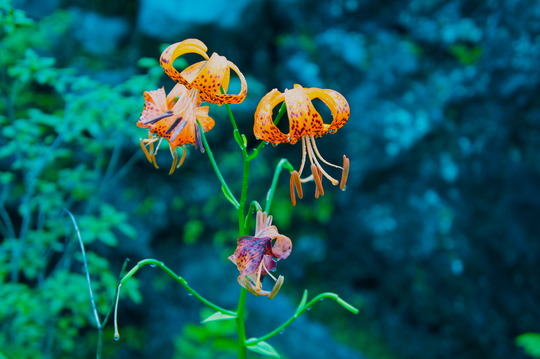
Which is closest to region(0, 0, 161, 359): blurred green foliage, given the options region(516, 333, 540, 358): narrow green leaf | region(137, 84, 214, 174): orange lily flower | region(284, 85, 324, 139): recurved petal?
region(137, 84, 214, 174): orange lily flower

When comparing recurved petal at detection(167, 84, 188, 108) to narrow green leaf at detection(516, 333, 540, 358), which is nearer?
recurved petal at detection(167, 84, 188, 108)

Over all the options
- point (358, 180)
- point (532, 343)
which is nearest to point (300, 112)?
point (532, 343)

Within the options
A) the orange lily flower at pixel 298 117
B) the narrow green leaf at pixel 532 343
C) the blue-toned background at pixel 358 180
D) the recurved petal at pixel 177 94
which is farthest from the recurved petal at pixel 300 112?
the blue-toned background at pixel 358 180

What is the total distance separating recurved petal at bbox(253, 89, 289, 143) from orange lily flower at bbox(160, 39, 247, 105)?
0.04 m

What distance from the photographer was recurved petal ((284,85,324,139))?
936mm

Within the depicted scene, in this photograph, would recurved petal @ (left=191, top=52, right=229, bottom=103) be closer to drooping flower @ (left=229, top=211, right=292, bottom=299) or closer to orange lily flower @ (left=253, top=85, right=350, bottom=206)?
orange lily flower @ (left=253, top=85, right=350, bottom=206)

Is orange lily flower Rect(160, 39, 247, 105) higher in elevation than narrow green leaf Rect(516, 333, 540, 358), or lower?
lower

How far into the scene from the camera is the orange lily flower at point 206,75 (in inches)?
36.8

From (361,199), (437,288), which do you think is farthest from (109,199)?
(437,288)

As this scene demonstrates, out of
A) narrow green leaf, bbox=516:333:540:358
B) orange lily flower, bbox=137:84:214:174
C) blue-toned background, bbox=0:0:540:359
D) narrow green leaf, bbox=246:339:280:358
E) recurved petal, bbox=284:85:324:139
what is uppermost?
blue-toned background, bbox=0:0:540:359

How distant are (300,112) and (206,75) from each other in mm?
188

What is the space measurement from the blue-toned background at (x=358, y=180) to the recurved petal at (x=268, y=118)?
1341 millimetres

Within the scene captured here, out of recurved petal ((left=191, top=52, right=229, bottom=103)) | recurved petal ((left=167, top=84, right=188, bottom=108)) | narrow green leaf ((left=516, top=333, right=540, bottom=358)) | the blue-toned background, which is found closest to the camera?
recurved petal ((left=191, top=52, right=229, bottom=103))

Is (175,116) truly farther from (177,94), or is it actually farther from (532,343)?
(532,343)
